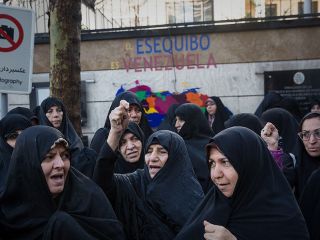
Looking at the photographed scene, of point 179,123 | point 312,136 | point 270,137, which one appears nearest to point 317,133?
point 312,136

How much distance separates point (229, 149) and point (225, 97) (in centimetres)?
758

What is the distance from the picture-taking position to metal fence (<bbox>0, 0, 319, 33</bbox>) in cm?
1136

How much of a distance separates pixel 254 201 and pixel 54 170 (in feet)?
3.53

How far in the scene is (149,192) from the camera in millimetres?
3312

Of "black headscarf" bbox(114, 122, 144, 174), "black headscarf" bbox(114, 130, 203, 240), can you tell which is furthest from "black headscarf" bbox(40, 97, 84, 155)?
"black headscarf" bbox(114, 130, 203, 240)

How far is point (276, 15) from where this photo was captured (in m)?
10.9

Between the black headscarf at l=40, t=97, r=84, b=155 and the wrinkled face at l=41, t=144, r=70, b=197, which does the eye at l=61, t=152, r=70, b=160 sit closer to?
the wrinkled face at l=41, t=144, r=70, b=197

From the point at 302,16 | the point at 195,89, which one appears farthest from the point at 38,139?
the point at 302,16

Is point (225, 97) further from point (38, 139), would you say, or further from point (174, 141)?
point (38, 139)

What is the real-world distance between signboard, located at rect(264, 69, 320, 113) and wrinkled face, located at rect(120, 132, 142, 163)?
21.0ft

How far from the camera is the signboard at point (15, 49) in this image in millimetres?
4574

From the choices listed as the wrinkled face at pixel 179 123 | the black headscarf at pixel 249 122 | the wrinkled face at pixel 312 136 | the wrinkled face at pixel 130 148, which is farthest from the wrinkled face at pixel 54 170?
the wrinkled face at pixel 179 123

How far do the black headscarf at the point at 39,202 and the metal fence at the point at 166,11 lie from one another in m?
8.68

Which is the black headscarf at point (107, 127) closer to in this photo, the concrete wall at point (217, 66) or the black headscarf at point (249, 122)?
the black headscarf at point (249, 122)
